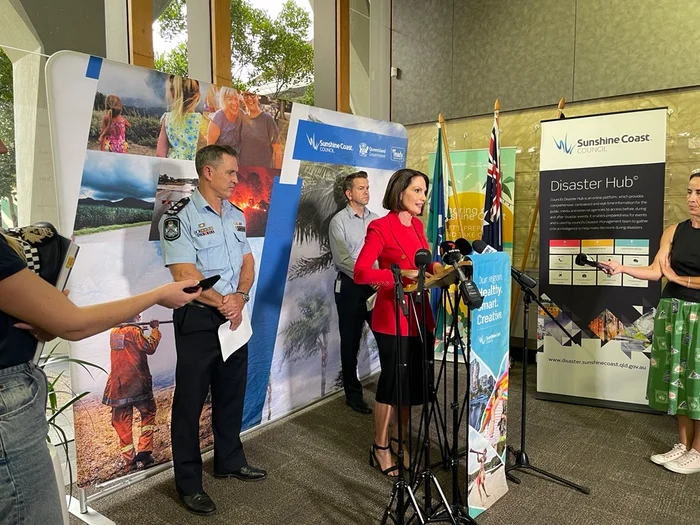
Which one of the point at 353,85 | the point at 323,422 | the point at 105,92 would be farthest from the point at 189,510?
the point at 353,85

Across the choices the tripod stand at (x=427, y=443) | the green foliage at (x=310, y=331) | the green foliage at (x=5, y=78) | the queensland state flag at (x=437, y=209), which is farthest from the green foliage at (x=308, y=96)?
the tripod stand at (x=427, y=443)

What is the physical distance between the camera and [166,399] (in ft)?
9.35

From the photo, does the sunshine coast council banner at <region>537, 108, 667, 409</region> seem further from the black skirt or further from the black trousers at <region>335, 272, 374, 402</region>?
the black skirt

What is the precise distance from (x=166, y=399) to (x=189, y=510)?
0.60 metres

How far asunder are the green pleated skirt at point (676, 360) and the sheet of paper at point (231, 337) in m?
2.28

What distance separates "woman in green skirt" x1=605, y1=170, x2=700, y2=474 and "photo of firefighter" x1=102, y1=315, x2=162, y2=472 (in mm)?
2752

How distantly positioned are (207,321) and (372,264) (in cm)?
84

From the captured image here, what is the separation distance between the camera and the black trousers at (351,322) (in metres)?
3.90

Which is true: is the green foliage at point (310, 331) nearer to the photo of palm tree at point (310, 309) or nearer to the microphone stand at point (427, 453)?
the photo of palm tree at point (310, 309)

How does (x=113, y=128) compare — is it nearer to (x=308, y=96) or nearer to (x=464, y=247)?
(x=464, y=247)

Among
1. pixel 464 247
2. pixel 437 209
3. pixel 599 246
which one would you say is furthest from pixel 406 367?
pixel 437 209

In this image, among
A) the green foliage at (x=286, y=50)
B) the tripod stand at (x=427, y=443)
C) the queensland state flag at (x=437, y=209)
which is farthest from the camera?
the queensland state flag at (x=437, y=209)

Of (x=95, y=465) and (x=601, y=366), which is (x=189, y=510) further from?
(x=601, y=366)

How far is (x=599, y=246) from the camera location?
12.6 ft
